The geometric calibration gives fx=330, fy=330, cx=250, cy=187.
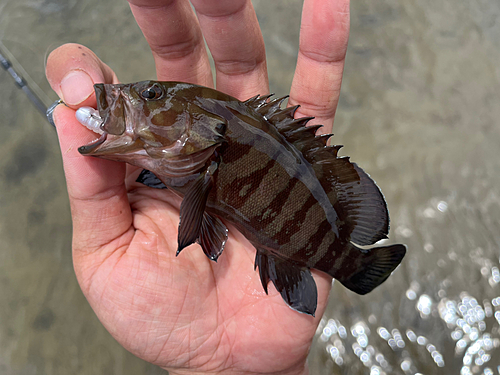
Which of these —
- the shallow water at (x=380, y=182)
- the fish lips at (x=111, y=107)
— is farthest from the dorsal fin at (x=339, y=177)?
the shallow water at (x=380, y=182)

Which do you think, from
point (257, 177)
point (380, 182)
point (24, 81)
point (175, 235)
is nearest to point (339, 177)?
point (257, 177)

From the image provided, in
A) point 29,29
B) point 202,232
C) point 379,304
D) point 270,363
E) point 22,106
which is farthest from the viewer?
point 29,29

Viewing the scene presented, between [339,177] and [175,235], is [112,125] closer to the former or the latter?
[175,235]

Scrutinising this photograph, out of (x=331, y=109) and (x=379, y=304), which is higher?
(x=331, y=109)

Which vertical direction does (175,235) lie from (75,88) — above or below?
below

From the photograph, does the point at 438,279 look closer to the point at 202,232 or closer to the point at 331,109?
the point at 331,109

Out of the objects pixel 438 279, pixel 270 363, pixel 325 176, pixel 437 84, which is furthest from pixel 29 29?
pixel 438 279
